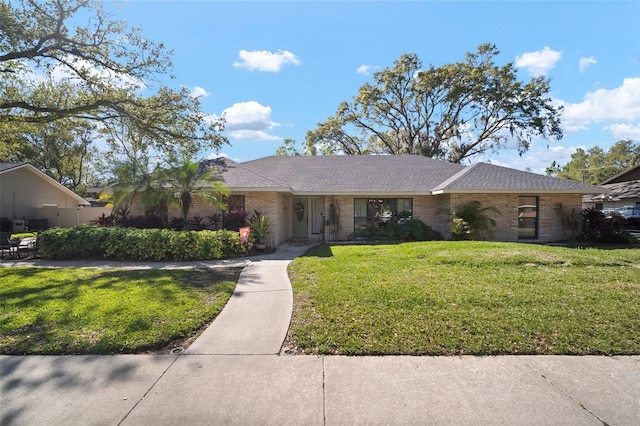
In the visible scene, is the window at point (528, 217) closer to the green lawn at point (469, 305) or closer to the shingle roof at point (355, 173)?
the shingle roof at point (355, 173)

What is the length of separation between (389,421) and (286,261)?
24.4 ft

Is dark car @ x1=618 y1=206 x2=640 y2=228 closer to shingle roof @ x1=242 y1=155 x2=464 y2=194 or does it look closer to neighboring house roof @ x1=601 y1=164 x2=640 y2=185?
neighboring house roof @ x1=601 y1=164 x2=640 y2=185

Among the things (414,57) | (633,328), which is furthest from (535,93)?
(633,328)

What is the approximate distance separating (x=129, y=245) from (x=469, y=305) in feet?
30.9

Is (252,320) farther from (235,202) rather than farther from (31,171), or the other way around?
(31,171)

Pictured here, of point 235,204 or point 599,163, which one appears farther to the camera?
point 599,163

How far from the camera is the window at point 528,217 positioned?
47.5 feet

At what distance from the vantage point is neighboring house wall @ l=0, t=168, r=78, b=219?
1967 cm

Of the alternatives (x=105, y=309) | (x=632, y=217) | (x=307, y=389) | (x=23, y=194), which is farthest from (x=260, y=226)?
(x=632, y=217)

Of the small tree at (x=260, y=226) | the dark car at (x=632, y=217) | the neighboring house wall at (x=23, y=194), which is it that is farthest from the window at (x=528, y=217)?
the neighboring house wall at (x=23, y=194)

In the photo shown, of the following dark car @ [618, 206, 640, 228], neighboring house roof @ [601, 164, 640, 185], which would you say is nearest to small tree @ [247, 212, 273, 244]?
dark car @ [618, 206, 640, 228]

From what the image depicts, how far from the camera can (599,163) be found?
6353 centimetres

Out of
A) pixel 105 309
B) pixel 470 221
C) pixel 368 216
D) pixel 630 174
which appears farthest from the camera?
pixel 630 174

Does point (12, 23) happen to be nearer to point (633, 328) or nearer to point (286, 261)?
point (286, 261)
